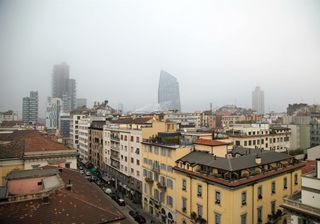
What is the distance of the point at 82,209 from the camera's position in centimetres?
1502

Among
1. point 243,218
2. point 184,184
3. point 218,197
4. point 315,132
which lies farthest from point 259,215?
point 315,132

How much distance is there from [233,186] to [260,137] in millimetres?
38091

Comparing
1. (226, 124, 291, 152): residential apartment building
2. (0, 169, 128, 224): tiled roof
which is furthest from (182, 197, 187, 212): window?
→ (226, 124, 291, 152): residential apartment building

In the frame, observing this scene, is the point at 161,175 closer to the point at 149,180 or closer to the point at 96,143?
the point at 149,180

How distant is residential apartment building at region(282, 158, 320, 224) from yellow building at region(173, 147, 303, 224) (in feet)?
17.0

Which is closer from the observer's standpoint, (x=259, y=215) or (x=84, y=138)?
(x=259, y=215)

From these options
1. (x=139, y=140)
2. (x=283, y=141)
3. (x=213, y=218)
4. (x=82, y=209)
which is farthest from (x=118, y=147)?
(x=283, y=141)

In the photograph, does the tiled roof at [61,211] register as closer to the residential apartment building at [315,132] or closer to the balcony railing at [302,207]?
the balcony railing at [302,207]

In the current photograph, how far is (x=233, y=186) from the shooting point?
21797 mm

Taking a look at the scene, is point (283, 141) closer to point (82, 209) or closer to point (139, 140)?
point (139, 140)

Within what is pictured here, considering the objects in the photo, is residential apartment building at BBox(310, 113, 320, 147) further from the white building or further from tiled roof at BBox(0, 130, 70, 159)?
the white building

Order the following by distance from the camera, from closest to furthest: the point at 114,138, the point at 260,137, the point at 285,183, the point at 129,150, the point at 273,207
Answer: the point at 273,207
the point at 285,183
the point at 129,150
the point at 114,138
the point at 260,137

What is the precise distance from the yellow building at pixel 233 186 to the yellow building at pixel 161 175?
129 centimetres

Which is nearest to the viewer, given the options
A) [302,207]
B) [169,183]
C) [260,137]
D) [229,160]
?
[302,207]
